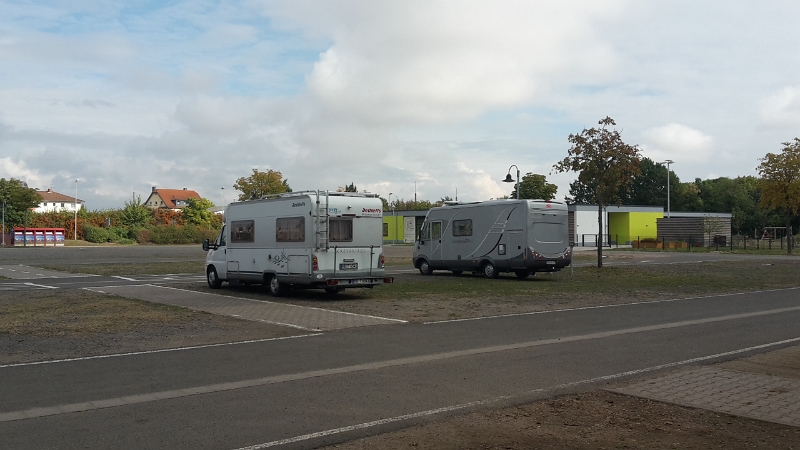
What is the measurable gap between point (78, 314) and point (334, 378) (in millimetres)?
8877

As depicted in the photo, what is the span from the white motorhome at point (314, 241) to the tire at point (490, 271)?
7.97 metres

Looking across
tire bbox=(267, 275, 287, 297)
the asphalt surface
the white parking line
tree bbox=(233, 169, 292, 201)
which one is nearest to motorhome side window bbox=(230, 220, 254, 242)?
tire bbox=(267, 275, 287, 297)

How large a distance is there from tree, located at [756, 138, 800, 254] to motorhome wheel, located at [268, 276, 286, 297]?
37.3 m

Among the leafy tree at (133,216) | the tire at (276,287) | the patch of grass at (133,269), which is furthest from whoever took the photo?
the leafy tree at (133,216)

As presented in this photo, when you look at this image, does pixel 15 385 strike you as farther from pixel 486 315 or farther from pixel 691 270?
pixel 691 270

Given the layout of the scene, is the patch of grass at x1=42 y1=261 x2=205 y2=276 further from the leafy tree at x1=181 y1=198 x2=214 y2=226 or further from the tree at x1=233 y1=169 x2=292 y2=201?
the leafy tree at x1=181 y1=198 x2=214 y2=226

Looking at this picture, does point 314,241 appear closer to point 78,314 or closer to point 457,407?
point 78,314

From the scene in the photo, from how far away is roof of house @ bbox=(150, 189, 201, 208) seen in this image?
151 m

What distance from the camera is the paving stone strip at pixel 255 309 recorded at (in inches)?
541

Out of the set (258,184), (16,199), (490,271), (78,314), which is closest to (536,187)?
(258,184)

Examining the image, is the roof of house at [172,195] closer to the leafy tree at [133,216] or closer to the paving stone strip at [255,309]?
the leafy tree at [133,216]

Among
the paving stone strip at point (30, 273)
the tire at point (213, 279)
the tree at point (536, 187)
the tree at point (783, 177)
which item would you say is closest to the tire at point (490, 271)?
the tire at point (213, 279)

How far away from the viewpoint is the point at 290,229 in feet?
61.5

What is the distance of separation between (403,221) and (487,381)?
71.4 metres
